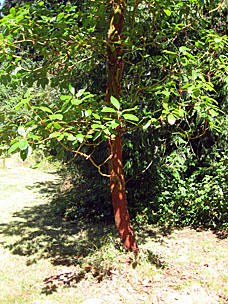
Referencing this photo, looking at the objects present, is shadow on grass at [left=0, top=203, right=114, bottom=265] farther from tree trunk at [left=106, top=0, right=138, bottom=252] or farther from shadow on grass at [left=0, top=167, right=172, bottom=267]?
tree trunk at [left=106, top=0, right=138, bottom=252]

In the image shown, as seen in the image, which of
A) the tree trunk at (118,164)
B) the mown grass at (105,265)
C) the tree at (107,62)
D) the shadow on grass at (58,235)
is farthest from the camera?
the shadow on grass at (58,235)

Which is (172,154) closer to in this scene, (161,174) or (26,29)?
(161,174)

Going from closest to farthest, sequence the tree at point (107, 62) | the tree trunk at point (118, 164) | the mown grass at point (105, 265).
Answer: the tree at point (107, 62) → the mown grass at point (105, 265) → the tree trunk at point (118, 164)

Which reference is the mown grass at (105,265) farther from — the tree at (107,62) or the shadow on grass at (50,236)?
the tree at (107,62)

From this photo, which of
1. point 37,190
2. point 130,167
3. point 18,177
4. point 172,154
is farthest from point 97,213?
point 18,177

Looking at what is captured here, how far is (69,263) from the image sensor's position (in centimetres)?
416

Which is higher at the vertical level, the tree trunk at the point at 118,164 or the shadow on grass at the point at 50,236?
the tree trunk at the point at 118,164

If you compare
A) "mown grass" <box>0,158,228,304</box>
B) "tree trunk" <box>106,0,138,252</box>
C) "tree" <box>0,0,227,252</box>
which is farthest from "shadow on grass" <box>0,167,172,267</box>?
"tree" <box>0,0,227,252</box>

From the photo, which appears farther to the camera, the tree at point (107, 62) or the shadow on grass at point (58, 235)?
the shadow on grass at point (58, 235)

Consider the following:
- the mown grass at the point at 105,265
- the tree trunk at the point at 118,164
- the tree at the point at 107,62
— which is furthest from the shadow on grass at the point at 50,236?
the tree at the point at 107,62

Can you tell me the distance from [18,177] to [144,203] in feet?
22.1

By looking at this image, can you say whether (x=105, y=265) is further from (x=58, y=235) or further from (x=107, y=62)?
(x=107, y=62)

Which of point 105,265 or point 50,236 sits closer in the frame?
point 105,265

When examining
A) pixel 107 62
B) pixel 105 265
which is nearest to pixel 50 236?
pixel 105 265
